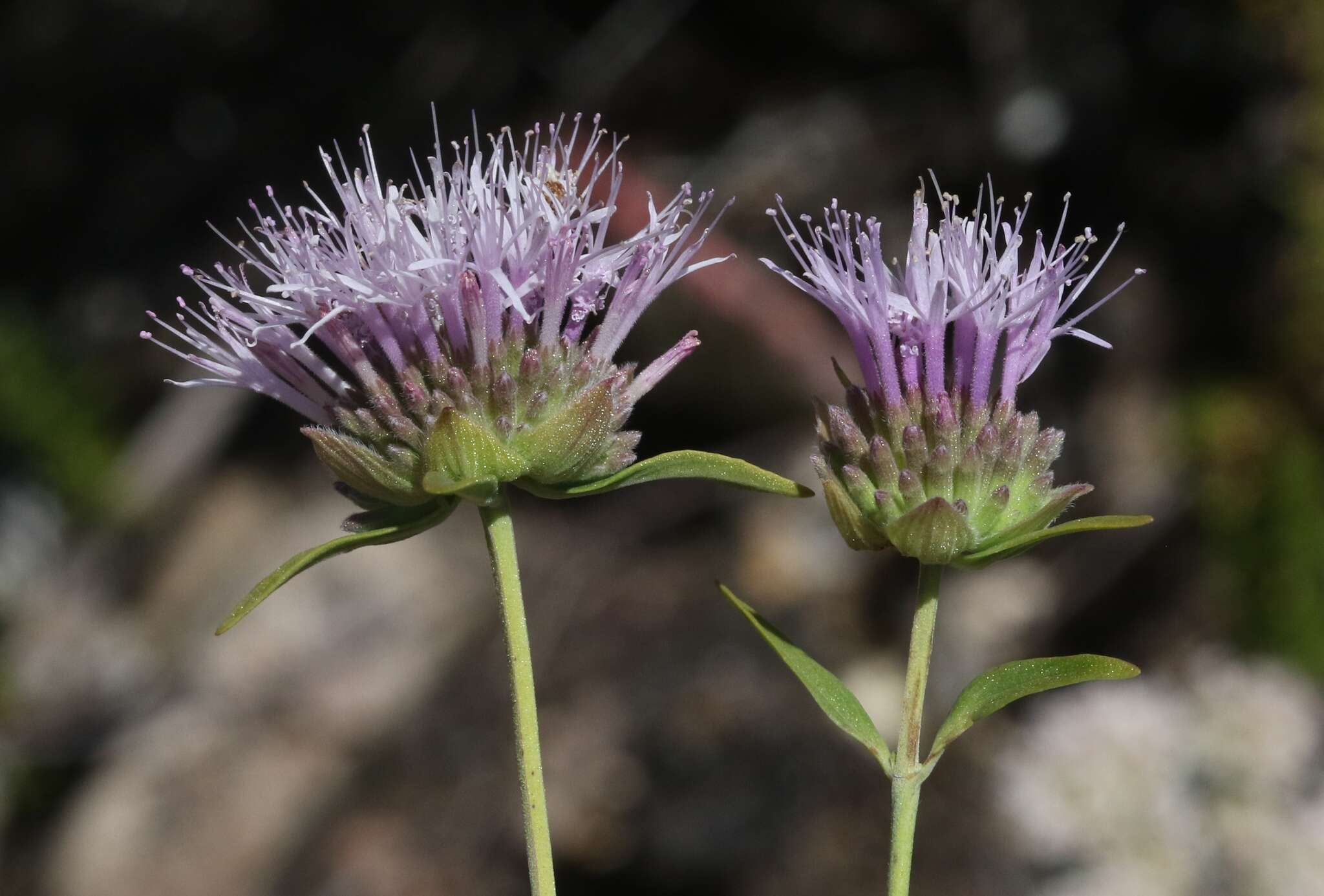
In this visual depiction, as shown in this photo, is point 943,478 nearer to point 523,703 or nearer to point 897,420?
point 897,420

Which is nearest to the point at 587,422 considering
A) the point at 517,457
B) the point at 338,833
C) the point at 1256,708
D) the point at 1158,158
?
the point at 517,457

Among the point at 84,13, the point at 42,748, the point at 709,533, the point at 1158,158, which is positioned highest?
the point at 84,13

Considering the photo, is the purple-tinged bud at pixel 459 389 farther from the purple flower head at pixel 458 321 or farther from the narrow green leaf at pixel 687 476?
the narrow green leaf at pixel 687 476

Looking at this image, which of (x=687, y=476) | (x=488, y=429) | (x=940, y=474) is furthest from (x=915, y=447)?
(x=488, y=429)

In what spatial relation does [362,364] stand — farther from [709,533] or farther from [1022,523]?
[709,533]

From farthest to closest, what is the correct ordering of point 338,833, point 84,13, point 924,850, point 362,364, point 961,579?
point 84,13 → point 961,579 → point 338,833 → point 924,850 → point 362,364

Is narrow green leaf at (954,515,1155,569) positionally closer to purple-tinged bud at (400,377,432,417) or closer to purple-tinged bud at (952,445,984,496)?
purple-tinged bud at (952,445,984,496)
